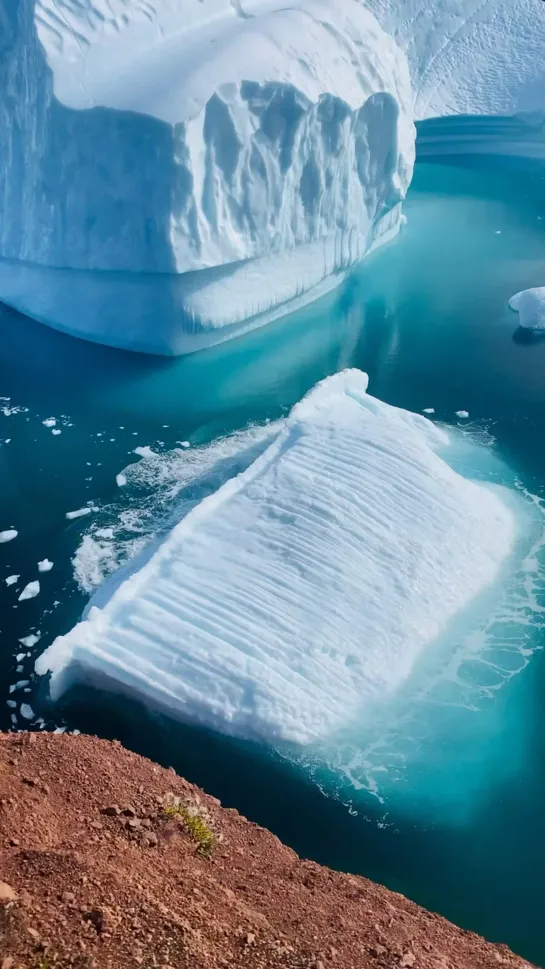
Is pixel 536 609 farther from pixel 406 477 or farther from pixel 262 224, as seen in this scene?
pixel 262 224

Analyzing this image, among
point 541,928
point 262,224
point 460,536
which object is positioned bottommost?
point 541,928

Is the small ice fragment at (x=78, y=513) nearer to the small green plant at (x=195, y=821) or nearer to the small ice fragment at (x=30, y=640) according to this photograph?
the small ice fragment at (x=30, y=640)

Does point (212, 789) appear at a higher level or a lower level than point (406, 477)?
lower

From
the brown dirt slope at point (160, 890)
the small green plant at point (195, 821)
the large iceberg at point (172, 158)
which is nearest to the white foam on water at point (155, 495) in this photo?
the brown dirt slope at point (160, 890)

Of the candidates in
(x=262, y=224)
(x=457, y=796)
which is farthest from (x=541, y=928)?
(x=262, y=224)

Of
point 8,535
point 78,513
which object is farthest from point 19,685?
point 78,513

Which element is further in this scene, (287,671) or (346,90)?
(346,90)
